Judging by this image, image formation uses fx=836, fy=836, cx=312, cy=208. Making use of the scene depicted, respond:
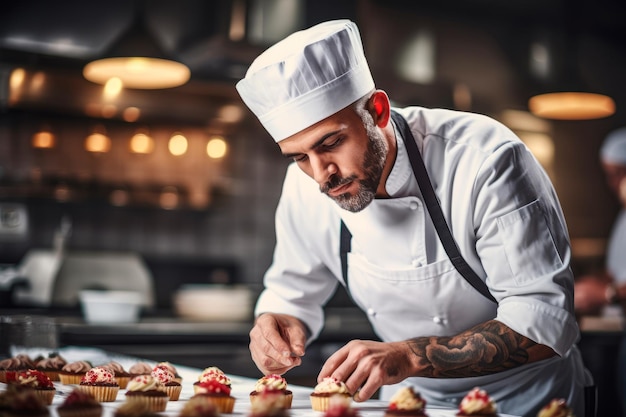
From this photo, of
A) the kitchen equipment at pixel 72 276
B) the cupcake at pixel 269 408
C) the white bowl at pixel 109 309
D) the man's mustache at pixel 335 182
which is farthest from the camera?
the kitchen equipment at pixel 72 276

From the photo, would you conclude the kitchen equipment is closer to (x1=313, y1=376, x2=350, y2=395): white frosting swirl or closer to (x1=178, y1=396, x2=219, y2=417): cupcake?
(x1=313, y1=376, x2=350, y2=395): white frosting swirl

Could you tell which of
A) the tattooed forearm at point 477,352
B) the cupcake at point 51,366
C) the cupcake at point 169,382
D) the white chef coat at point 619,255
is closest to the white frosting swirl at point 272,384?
the cupcake at point 169,382

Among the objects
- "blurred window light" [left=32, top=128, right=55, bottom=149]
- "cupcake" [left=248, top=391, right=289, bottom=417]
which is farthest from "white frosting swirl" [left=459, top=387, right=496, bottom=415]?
"blurred window light" [left=32, top=128, right=55, bottom=149]

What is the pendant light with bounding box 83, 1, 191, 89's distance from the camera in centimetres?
457

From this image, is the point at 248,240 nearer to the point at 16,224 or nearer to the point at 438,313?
the point at 16,224

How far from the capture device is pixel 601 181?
8453 millimetres

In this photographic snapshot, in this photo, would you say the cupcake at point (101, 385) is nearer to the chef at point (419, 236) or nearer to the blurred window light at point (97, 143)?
the chef at point (419, 236)

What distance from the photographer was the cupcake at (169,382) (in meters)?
2.10

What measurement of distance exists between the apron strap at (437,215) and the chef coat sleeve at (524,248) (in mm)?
77

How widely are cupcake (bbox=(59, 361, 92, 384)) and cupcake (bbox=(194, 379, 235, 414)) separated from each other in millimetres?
508

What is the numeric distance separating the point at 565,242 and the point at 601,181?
677 cm

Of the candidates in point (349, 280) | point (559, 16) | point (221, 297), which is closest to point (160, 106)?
point (221, 297)

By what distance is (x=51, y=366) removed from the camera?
95.6 inches

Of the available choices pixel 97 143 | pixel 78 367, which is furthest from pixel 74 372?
pixel 97 143
